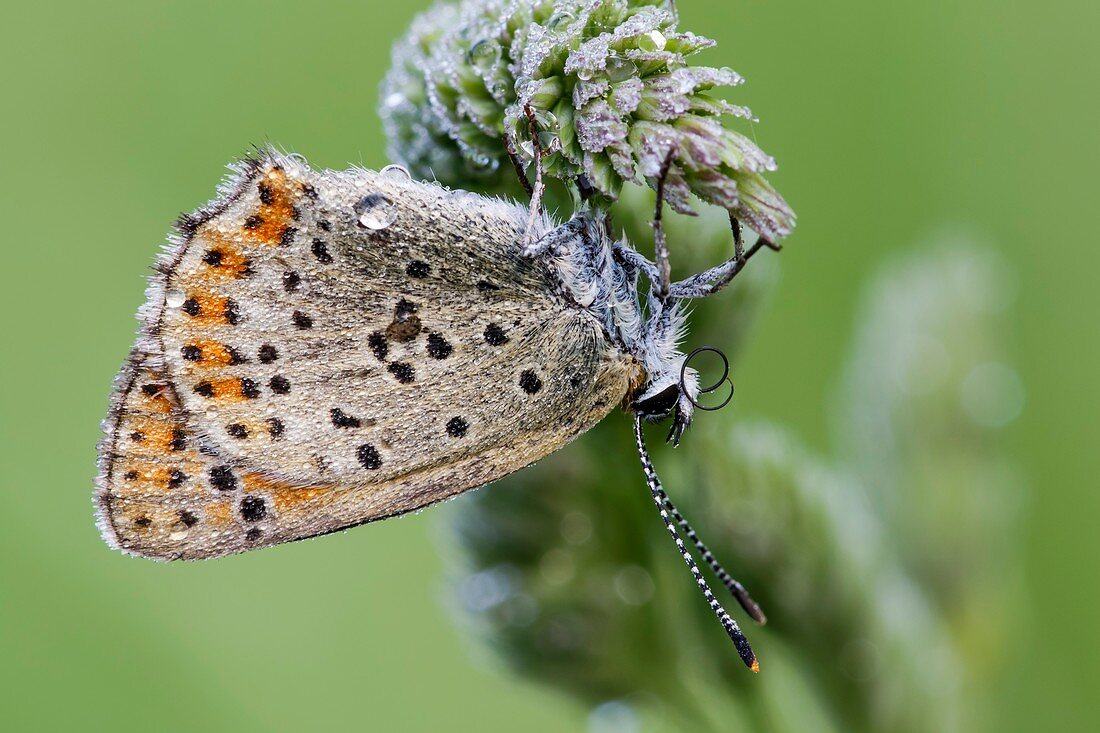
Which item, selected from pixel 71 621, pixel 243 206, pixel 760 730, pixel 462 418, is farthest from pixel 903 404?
pixel 71 621

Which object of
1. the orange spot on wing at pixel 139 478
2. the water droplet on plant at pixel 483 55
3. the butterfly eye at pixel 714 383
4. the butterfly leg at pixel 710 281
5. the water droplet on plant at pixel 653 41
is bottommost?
the butterfly eye at pixel 714 383

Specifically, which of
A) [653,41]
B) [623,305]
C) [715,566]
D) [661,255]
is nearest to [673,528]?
[715,566]

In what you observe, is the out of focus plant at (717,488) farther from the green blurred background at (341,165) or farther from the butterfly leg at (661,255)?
the green blurred background at (341,165)

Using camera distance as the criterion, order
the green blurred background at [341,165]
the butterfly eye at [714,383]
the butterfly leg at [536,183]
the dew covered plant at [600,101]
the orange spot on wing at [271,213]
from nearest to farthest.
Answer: the dew covered plant at [600,101] < the butterfly leg at [536,183] < the orange spot on wing at [271,213] < the butterfly eye at [714,383] < the green blurred background at [341,165]

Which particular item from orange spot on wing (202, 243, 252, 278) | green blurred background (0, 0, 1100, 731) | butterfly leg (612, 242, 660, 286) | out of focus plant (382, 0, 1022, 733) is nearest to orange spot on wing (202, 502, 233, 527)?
orange spot on wing (202, 243, 252, 278)

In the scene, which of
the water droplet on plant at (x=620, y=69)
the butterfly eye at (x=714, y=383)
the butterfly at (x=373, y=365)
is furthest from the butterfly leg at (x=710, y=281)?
the water droplet on plant at (x=620, y=69)

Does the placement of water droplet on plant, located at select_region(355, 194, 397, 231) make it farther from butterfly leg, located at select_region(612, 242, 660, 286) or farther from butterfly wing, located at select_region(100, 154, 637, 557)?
butterfly leg, located at select_region(612, 242, 660, 286)

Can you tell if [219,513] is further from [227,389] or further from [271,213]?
[271,213]
